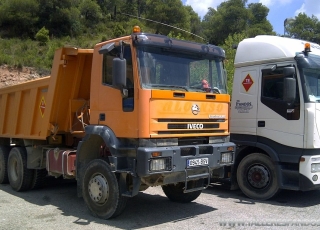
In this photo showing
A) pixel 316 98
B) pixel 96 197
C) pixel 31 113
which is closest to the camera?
pixel 96 197

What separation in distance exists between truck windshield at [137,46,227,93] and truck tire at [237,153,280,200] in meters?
1.97

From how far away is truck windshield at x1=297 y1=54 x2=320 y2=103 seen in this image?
720 cm

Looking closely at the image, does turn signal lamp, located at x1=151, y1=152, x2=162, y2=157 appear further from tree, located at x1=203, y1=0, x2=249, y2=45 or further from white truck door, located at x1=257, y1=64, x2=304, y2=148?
tree, located at x1=203, y1=0, x2=249, y2=45

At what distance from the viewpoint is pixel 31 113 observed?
8453 millimetres

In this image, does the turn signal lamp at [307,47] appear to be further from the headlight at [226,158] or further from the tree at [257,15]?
the tree at [257,15]

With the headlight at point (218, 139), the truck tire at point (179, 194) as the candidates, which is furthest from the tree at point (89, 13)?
the headlight at point (218, 139)

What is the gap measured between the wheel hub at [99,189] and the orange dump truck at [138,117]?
0.05 feet

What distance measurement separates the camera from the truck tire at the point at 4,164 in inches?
374

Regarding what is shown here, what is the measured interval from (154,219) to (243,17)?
72.6 m

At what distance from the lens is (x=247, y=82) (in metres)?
8.27

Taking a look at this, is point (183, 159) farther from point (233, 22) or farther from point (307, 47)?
point (233, 22)

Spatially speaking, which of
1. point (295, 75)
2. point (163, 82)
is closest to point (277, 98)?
point (295, 75)

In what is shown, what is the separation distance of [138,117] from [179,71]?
3.61 feet

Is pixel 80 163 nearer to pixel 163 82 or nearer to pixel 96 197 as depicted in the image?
pixel 96 197
